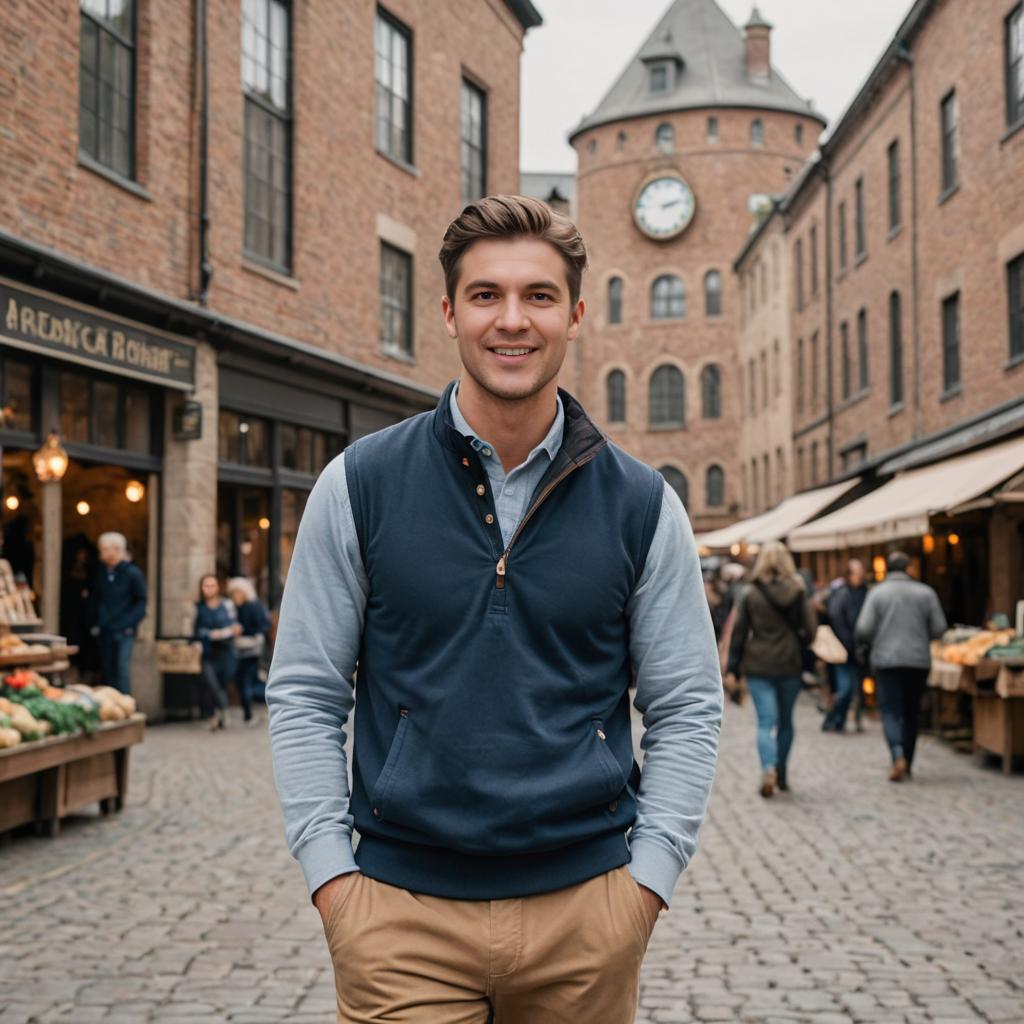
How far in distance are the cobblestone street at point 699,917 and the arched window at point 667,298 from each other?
51022 millimetres

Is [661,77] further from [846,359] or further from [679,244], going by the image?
[846,359]

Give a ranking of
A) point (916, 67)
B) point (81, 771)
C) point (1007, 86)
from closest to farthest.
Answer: point (81, 771), point (1007, 86), point (916, 67)

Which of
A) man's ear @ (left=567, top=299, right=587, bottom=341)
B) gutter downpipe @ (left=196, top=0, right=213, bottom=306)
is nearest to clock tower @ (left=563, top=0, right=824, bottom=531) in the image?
gutter downpipe @ (left=196, top=0, right=213, bottom=306)

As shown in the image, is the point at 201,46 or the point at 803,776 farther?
the point at 201,46

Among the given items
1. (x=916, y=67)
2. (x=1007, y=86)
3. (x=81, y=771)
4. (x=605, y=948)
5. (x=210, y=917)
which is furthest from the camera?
(x=916, y=67)

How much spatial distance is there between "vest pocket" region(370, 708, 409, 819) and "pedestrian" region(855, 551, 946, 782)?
10.0m

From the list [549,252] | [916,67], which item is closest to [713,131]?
[916,67]

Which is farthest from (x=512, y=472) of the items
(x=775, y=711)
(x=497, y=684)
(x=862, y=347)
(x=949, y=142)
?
(x=862, y=347)

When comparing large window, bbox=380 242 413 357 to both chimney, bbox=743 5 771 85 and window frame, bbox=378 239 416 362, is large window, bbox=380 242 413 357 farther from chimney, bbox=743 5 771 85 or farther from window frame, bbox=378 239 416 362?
chimney, bbox=743 5 771 85

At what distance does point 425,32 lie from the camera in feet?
74.9

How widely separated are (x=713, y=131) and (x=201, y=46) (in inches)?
1881

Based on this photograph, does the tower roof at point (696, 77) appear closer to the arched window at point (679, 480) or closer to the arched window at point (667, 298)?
the arched window at point (667, 298)

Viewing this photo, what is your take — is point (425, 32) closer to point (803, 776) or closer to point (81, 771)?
point (803, 776)

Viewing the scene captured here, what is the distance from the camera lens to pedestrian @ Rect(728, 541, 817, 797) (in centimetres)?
1098
